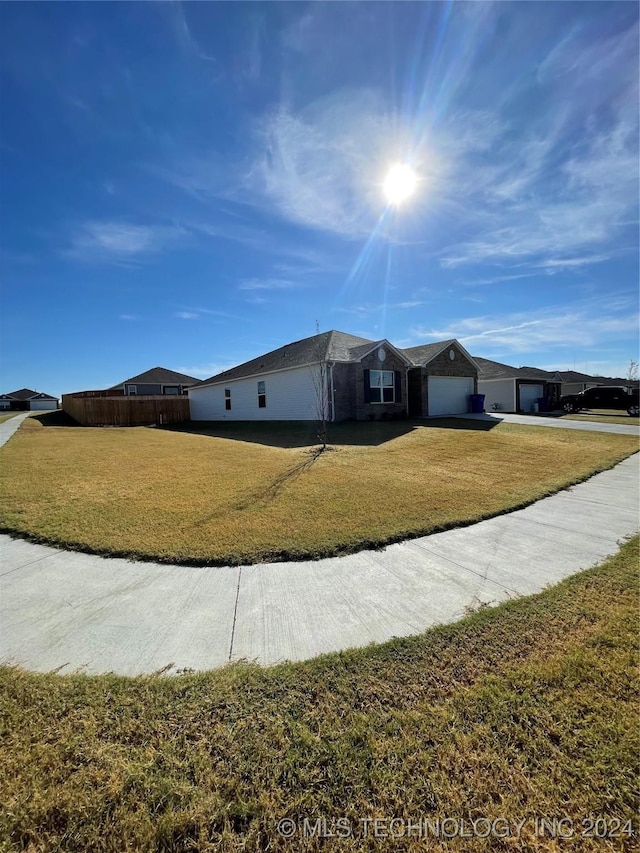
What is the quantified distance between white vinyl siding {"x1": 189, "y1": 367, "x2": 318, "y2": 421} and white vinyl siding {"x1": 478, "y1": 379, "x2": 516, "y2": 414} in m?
16.2

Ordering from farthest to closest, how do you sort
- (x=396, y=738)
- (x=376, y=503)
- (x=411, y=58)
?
(x=411, y=58) → (x=376, y=503) → (x=396, y=738)

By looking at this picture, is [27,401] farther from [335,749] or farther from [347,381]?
[335,749]

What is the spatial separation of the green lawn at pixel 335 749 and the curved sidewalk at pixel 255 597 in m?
0.24

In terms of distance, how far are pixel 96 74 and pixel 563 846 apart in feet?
37.1

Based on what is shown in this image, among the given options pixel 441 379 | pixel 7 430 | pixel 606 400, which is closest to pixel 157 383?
pixel 7 430

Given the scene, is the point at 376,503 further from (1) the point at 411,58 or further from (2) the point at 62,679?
(1) the point at 411,58

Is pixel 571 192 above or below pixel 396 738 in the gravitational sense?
above

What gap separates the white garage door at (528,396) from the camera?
1121 inches

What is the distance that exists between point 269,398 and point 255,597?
18578mm

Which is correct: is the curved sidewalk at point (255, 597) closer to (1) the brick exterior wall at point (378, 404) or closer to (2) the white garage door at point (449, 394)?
(1) the brick exterior wall at point (378, 404)

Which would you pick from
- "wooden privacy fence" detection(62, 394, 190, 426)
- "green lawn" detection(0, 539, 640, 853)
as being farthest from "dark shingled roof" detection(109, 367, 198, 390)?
"green lawn" detection(0, 539, 640, 853)

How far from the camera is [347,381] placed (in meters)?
18.0

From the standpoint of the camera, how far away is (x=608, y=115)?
746cm

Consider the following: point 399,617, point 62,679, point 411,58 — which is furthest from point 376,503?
point 411,58
